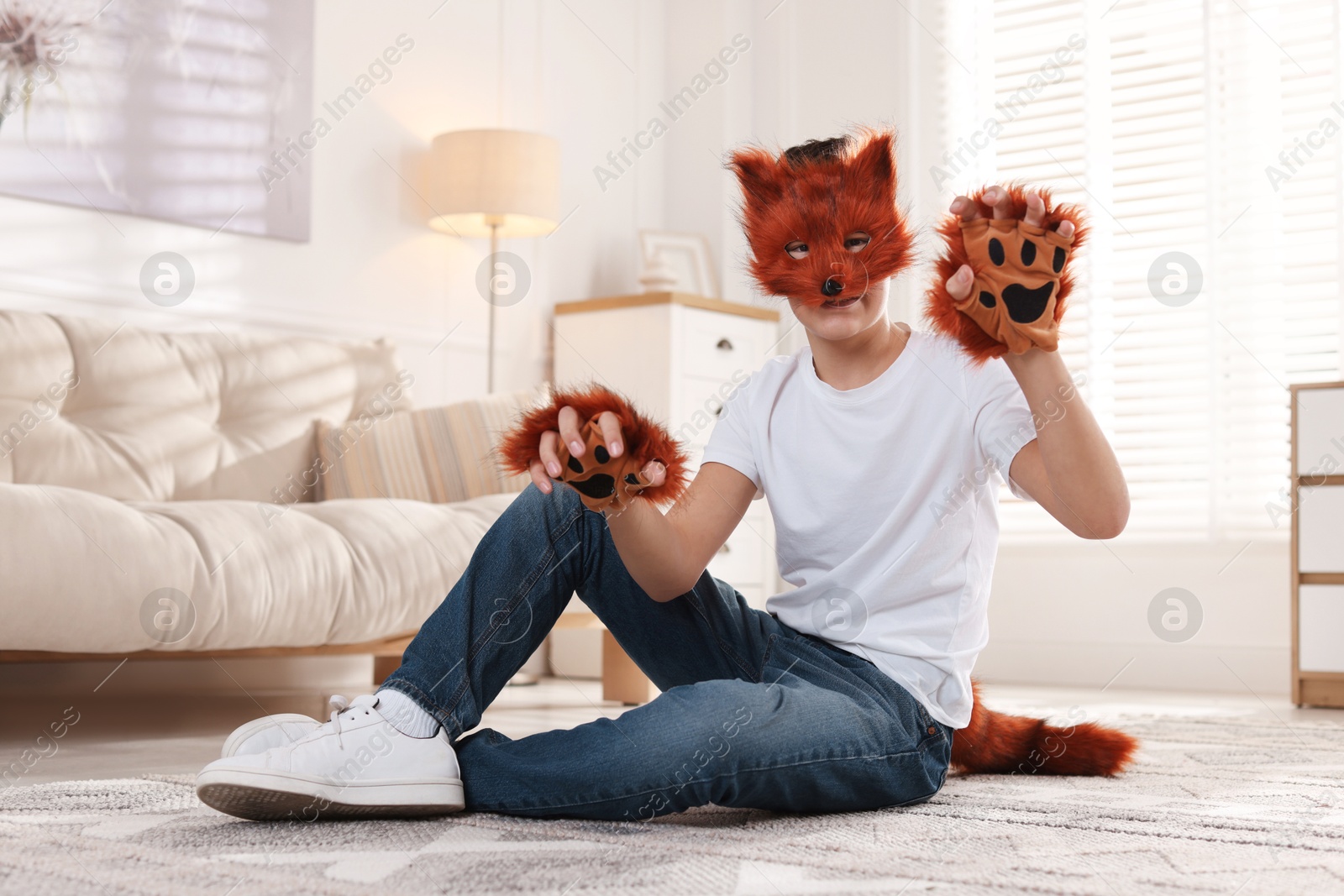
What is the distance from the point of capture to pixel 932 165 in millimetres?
3750

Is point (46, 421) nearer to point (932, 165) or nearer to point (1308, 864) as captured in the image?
point (1308, 864)

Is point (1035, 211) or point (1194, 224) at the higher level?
point (1194, 224)

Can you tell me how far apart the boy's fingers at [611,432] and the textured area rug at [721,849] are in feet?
1.07

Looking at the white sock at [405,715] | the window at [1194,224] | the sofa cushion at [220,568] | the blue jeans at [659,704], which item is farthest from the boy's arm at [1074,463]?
the window at [1194,224]

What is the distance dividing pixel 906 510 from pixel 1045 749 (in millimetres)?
459

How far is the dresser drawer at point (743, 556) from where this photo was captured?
341 cm

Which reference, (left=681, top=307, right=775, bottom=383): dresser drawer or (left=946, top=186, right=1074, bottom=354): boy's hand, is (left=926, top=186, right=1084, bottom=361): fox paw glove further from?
(left=681, top=307, right=775, bottom=383): dresser drawer

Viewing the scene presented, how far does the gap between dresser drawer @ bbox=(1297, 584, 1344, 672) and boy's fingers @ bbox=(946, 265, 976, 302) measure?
7.11 feet

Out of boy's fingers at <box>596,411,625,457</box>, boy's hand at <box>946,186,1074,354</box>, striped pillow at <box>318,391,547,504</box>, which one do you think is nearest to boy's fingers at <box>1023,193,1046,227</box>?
boy's hand at <box>946,186,1074,354</box>

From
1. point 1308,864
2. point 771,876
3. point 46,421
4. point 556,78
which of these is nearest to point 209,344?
point 46,421

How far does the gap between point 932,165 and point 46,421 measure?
2592mm

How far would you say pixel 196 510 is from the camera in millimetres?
1904

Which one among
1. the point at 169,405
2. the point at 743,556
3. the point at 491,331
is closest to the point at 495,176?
the point at 491,331

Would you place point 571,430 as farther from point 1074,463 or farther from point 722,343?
point 722,343
